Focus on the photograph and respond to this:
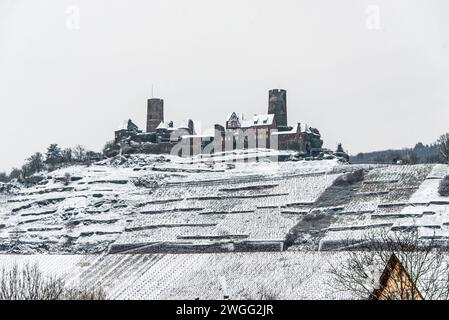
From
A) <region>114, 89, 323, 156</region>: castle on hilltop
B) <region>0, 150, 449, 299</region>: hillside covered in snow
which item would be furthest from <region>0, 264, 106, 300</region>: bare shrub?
<region>114, 89, 323, 156</region>: castle on hilltop

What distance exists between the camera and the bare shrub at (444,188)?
78162 millimetres

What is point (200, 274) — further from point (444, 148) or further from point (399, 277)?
point (444, 148)

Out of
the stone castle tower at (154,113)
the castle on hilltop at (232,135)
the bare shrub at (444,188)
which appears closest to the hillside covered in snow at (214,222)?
the bare shrub at (444,188)

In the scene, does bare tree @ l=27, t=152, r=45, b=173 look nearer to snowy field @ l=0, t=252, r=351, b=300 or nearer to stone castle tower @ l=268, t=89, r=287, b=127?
stone castle tower @ l=268, t=89, r=287, b=127

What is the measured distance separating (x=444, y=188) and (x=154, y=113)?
67.4 meters

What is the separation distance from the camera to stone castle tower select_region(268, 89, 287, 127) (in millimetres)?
136250

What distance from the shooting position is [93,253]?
7900 centimetres

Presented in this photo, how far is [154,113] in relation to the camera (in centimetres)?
13988

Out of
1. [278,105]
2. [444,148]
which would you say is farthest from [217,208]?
[444,148]

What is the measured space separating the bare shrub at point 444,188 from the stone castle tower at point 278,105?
54489 mm

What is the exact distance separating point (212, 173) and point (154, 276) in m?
44.1
